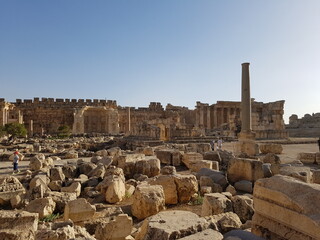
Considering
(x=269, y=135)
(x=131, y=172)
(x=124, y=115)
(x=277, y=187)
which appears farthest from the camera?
(x=124, y=115)

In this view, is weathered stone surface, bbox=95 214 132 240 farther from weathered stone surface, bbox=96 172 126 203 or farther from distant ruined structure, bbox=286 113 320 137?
distant ruined structure, bbox=286 113 320 137

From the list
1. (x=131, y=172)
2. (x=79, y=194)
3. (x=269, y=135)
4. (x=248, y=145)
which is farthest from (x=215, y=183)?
(x=269, y=135)

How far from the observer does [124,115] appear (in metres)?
46.1

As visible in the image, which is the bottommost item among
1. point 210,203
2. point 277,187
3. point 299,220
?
point 210,203

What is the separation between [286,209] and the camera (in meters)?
2.61

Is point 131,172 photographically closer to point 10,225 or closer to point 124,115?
point 10,225

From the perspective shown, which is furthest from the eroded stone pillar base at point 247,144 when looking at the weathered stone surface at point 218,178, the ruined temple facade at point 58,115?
the ruined temple facade at point 58,115

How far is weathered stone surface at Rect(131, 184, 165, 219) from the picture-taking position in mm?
4711

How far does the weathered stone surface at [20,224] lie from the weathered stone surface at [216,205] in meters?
2.83

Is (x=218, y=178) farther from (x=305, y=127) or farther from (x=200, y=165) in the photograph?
(x=305, y=127)

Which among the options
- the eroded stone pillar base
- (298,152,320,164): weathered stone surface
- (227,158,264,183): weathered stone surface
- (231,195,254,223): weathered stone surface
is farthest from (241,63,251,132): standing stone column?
(231,195,254,223): weathered stone surface

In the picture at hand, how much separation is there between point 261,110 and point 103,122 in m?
27.1

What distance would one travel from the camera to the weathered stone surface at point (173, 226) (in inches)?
109

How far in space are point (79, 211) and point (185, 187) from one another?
8.01 feet
